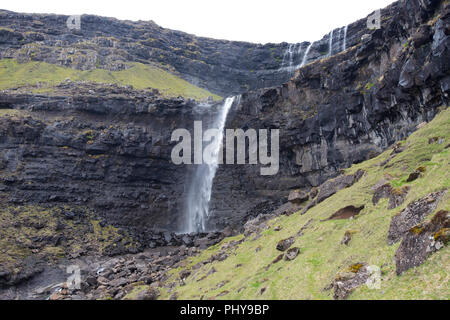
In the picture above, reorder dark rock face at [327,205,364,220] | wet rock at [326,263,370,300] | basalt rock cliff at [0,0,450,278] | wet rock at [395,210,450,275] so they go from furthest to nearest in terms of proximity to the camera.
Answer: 1. basalt rock cliff at [0,0,450,278]
2. dark rock face at [327,205,364,220]
3. wet rock at [326,263,370,300]
4. wet rock at [395,210,450,275]

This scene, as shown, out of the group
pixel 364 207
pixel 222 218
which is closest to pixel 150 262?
pixel 222 218

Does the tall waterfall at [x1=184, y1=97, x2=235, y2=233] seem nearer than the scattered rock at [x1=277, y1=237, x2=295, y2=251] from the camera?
No

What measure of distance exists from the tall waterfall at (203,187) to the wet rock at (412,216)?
176 feet

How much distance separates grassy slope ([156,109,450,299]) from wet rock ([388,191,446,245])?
52 centimetres

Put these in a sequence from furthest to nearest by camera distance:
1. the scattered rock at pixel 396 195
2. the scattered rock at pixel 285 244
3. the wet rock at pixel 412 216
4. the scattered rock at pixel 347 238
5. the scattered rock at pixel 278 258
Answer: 1. the scattered rock at pixel 285 244
2. the scattered rock at pixel 278 258
3. the scattered rock at pixel 396 195
4. the scattered rock at pixel 347 238
5. the wet rock at pixel 412 216

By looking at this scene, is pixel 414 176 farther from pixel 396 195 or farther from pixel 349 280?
pixel 349 280

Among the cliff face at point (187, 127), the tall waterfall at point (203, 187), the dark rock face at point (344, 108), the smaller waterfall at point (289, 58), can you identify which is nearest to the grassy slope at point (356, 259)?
the dark rock face at point (344, 108)

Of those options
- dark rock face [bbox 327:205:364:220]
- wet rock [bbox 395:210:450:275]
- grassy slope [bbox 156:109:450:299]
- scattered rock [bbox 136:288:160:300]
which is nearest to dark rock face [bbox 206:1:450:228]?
grassy slope [bbox 156:109:450:299]

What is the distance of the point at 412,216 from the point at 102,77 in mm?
122457

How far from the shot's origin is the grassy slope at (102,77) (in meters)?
101

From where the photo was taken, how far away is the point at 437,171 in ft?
54.7

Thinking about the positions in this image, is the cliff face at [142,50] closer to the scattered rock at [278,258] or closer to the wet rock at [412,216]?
the scattered rock at [278,258]

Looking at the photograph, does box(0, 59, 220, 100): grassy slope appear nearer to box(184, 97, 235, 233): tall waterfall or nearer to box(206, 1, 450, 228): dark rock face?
box(184, 97, 235, 233): tall waterfall

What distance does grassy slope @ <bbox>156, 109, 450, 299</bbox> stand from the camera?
10453mm
